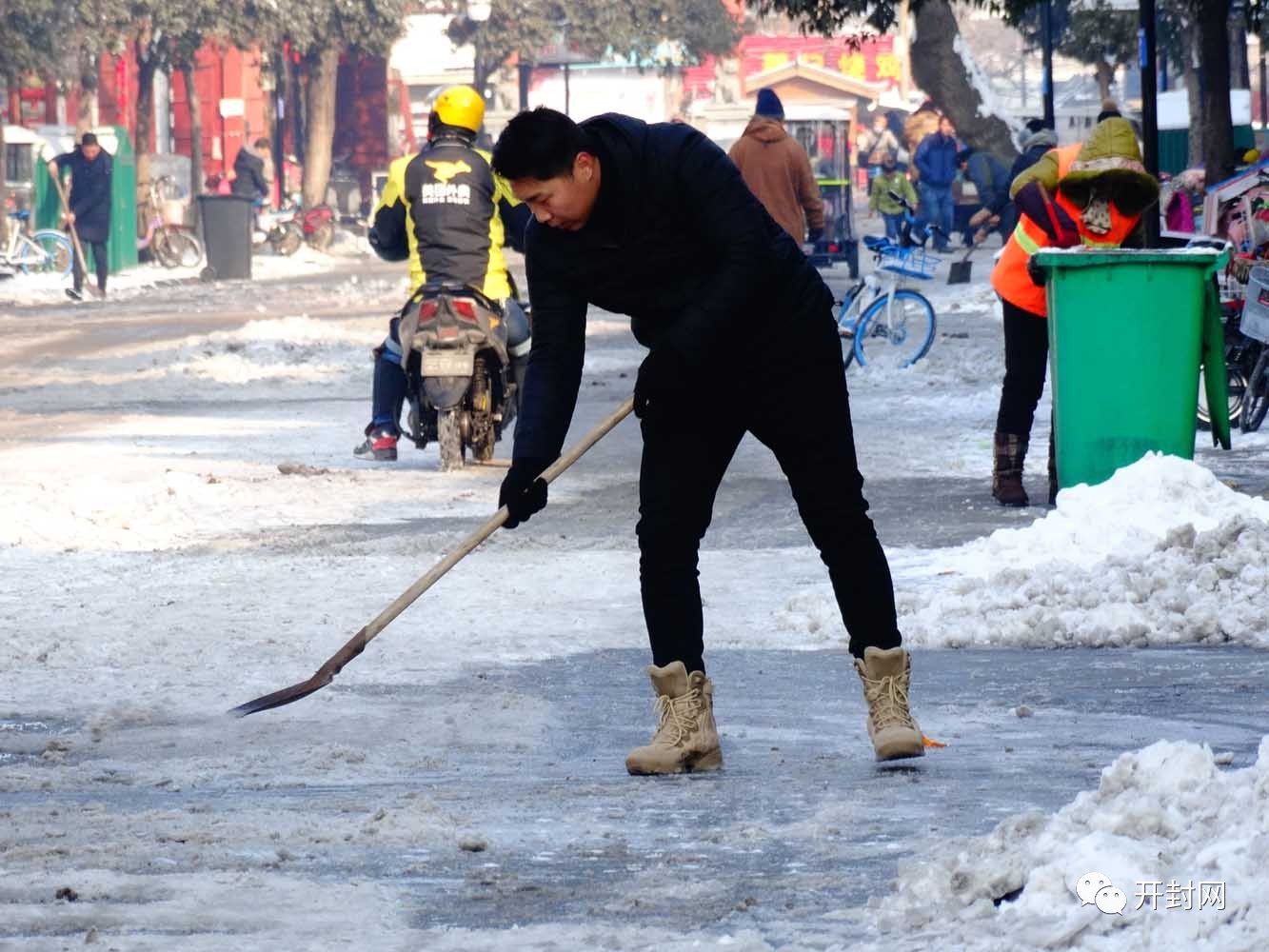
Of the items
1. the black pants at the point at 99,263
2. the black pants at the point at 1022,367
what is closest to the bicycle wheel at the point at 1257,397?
the black pants at the point at 1022,367

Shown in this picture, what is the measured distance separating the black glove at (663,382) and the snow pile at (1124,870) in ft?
4.21

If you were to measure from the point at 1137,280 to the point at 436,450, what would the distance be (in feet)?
15.7

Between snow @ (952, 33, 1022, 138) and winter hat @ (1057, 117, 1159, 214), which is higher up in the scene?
snow @ (952, 33, 1022, 138)

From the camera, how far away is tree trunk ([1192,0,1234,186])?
15.8 metres

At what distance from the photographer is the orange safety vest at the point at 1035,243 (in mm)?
9812

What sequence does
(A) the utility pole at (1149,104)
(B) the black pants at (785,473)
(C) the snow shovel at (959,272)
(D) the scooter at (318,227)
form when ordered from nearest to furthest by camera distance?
1. (B) the black pants at (785,473)
2. (A) the utility pole at (1149,104)
3. (C) the snow shovel at (959,272)
4. (D) the scooter at (318,227)

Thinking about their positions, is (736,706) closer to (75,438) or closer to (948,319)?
(75,438)

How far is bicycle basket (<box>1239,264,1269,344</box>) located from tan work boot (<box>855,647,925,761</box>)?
23.0 ft

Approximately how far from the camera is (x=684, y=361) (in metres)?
5.13

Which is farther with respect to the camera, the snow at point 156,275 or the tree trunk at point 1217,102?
the snow at point 156,275

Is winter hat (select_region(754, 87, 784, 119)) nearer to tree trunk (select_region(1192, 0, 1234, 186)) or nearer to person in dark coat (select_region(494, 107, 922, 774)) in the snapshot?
tree trunk (select_region(1192, 0, 1234, 186))

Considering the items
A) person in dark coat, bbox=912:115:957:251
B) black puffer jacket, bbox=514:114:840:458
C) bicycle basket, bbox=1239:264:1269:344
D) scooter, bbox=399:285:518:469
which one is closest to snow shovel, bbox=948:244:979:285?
person in dark coat, bbox=912:115:957:251

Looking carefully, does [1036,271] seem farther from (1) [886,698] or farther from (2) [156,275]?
(2) [156,275]

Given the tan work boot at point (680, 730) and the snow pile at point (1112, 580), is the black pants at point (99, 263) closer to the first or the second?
the snow pile at point (1112, 580)
